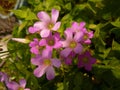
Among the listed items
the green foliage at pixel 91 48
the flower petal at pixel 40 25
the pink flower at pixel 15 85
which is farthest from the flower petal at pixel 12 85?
the flower petal at pixel 40 25

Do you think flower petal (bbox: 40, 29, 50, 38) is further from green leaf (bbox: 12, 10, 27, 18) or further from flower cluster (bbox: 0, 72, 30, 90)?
green leaf (bbox: 12, 10, 27, 18)

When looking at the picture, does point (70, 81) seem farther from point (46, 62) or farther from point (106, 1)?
point (106, 1)

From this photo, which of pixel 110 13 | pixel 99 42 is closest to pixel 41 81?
pixel 99 42

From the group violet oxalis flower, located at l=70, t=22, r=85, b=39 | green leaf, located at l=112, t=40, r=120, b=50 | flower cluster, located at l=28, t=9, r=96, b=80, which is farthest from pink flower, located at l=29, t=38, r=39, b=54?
green leaf, located at l=112, t=40, r=120, b=50

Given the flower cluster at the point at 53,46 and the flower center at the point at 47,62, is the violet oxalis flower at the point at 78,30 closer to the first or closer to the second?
the flower cluster at the point at 53,46

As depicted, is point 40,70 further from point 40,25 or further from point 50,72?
point 40,25
